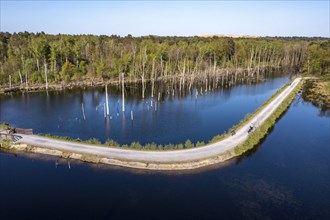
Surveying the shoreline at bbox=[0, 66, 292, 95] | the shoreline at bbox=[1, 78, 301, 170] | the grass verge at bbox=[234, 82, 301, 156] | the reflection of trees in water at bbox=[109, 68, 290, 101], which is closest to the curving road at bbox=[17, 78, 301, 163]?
the shoreline at bbox=[1, 78, 301, 170]

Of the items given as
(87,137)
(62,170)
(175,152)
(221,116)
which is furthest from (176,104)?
(62,170)

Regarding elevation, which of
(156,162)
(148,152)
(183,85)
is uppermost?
(183,85)

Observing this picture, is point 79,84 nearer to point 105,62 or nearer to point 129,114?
point 105,62

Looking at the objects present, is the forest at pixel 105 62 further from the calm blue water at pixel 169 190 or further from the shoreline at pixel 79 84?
the calm blue water at pixel 169 190

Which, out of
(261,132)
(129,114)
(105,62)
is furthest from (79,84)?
(261,132)

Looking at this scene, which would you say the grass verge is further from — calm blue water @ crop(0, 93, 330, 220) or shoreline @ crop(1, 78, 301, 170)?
calm blue water @ crop(0, 93, 330, 220)

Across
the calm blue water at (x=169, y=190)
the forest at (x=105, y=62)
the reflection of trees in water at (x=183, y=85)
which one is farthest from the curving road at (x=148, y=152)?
the forest at (x=105, y=62)
